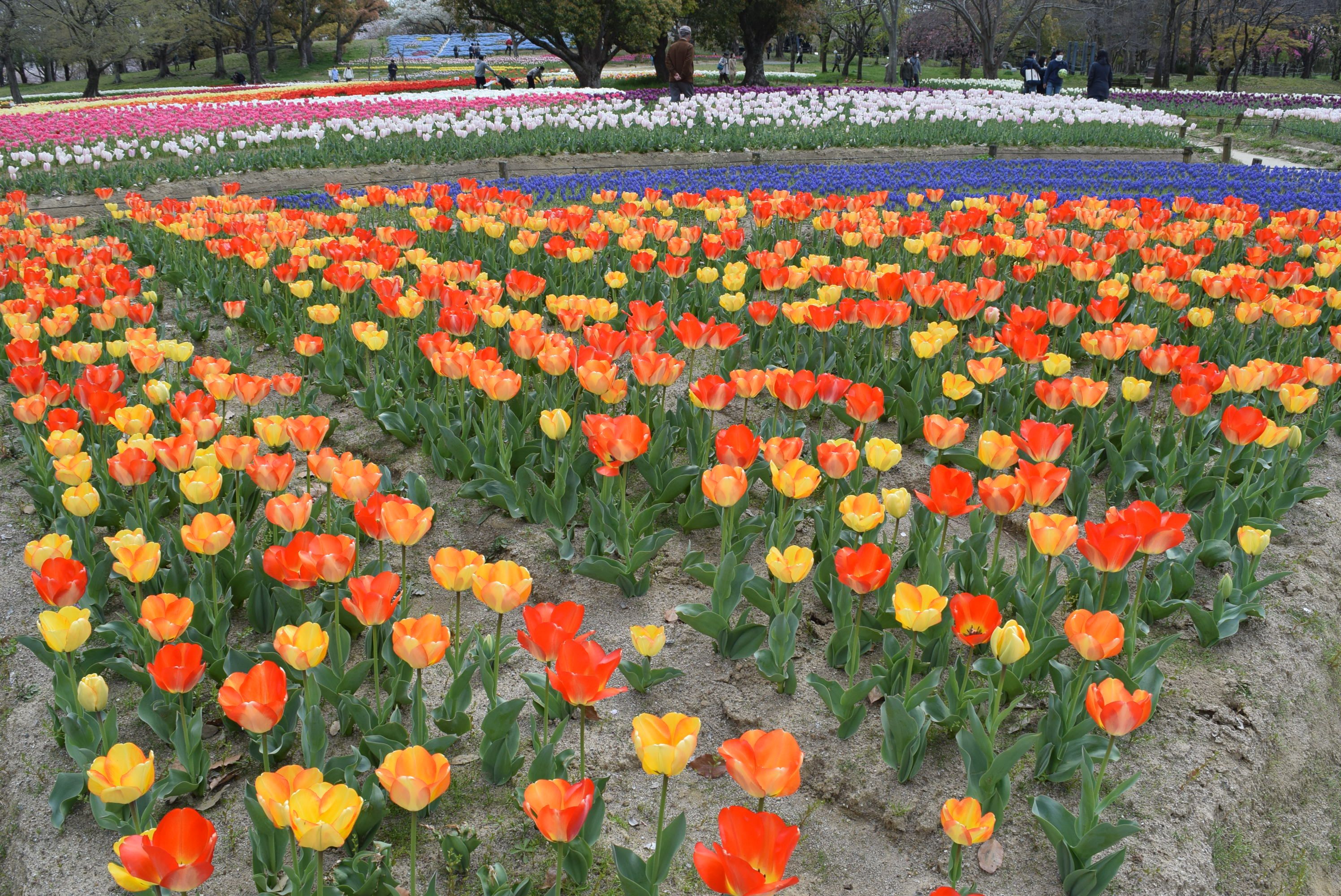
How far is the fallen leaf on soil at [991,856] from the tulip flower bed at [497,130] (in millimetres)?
12927

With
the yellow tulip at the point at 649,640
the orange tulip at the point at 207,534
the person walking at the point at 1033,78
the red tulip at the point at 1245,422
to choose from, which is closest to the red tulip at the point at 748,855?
the yellow tulip at the point at 649,640

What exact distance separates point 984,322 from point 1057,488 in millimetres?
2854

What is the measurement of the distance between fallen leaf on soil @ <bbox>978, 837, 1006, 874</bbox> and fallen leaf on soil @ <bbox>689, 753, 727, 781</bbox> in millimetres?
671

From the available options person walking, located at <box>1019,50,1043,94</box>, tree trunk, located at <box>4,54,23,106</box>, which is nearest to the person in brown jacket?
person walking, located at <box>1019,50,1043,94</box>

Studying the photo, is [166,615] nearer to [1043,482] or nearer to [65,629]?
[65,629]

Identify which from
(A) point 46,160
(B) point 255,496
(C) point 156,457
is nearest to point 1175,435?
(B) point 255,496

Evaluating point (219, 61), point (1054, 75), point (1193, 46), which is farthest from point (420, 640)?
point (219, 61)

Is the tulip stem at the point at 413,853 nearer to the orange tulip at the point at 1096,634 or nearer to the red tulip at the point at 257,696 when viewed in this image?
the red tulip at the point at 257,696

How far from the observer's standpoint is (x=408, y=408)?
436cm

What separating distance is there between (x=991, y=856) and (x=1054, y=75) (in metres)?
27.0

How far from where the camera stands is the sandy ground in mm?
2277

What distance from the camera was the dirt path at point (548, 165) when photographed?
40.7ft

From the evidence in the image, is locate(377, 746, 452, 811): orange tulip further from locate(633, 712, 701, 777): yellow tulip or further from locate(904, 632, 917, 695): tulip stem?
locate(904, 632, 917, 695): tulip stem

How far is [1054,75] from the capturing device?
995 inches
